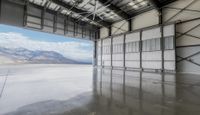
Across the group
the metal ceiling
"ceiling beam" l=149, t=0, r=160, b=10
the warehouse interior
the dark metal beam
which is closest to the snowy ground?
the warehouse interior

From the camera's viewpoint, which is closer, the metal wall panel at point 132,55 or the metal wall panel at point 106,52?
the metal wall panel at point 132,55

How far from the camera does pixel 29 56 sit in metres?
31.3

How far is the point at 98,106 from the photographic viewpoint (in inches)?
101

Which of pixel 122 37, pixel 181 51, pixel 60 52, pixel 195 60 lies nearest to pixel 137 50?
pixel 122 37

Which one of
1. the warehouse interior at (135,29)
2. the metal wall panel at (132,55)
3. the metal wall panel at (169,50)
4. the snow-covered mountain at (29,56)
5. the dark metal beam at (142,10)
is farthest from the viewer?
the snow-covered mountain at (29,56)

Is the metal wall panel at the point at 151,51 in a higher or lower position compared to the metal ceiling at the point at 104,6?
lower

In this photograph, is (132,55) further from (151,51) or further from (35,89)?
(35,89)

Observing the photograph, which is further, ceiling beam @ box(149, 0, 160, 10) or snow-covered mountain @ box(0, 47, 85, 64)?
snow-covered mountain @ box(0, 47, 85, 64)

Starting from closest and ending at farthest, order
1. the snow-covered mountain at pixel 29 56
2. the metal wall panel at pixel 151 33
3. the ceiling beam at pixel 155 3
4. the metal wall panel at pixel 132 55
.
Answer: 1. the ceiling beam at pixel 155 3
2. the metal wall panel at pixel 151 33
3. the metal wall panel at pixel 132 55
4. the snow-covered mountain at pixel 29 56

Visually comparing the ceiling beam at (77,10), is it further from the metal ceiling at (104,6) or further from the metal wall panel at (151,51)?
the metal wall panel at (151,51)

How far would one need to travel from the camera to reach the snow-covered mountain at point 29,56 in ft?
90.8

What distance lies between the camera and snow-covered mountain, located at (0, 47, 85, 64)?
27670 mm

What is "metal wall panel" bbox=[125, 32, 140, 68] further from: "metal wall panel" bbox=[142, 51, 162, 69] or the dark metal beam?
the dark metal beam

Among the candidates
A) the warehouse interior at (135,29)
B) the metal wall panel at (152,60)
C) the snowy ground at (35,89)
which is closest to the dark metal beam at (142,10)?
the warehouse interior at (135,29)
